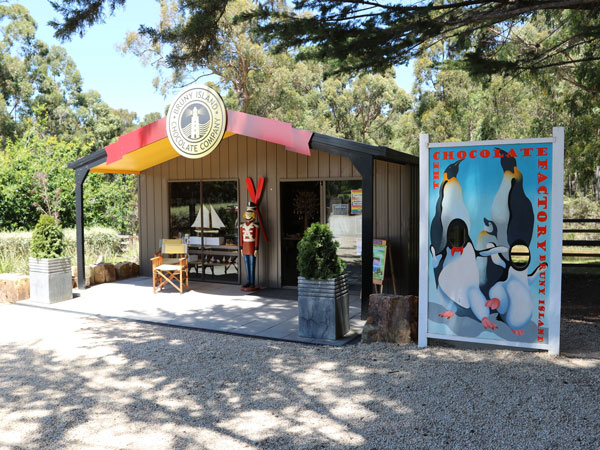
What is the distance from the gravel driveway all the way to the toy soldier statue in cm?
293

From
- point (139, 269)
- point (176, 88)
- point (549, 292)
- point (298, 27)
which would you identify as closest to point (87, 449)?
point (549, 292)

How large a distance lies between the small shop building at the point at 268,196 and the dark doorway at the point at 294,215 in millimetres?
17

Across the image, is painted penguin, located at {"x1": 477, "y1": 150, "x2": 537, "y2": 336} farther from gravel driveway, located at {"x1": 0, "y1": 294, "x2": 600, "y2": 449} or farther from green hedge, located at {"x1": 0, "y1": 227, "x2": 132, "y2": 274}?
green hedge, located at {"x1": 0, "y1": 227, "x2": 132, "y2": 274}

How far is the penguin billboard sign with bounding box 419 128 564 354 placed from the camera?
15.6ft

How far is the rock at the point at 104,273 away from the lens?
9.49 meters

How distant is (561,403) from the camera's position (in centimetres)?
371

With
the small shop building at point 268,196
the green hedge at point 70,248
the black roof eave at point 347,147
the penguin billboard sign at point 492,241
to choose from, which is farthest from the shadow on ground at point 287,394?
the green hedge at point 70,248

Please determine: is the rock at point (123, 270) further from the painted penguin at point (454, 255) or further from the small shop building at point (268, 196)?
the painted penguin at point (454, 255)

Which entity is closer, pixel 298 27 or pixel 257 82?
pixel 298 27

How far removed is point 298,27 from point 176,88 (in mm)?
18404

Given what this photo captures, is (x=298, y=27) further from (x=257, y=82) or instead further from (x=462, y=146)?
(x=257, y=82)

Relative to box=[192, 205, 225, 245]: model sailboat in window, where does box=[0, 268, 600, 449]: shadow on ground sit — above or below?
below

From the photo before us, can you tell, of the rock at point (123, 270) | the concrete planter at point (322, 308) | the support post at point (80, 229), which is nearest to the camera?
the concrete planter at point (322, 308)

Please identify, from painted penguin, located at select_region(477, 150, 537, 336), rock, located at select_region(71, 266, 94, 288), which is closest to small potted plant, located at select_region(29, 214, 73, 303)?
rock, located at select_region(71, 266, 94, 288)
